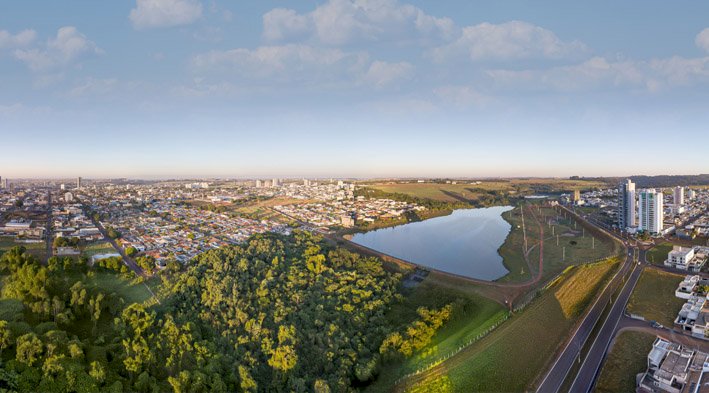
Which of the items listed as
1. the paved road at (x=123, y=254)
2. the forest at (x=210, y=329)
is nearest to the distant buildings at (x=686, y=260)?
the forest at (x=210, y=329)

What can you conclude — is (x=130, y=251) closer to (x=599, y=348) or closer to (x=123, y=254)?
(x=123, y=254)

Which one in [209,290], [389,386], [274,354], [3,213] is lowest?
[389,386]

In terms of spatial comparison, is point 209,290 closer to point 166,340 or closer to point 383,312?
point 166,340

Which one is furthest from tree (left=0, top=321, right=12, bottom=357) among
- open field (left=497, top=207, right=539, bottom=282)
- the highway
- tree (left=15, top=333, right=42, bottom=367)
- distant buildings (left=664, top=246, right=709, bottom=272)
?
distant buildings (left=664, top=246, right=709, bottom=272)

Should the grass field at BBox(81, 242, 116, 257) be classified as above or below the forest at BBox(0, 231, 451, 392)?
above

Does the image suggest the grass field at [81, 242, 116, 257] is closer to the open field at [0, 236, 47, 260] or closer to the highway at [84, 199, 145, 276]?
the highway at [84, 199, 145, 276]

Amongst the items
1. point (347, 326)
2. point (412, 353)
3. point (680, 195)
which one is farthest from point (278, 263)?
point (680, 195)
